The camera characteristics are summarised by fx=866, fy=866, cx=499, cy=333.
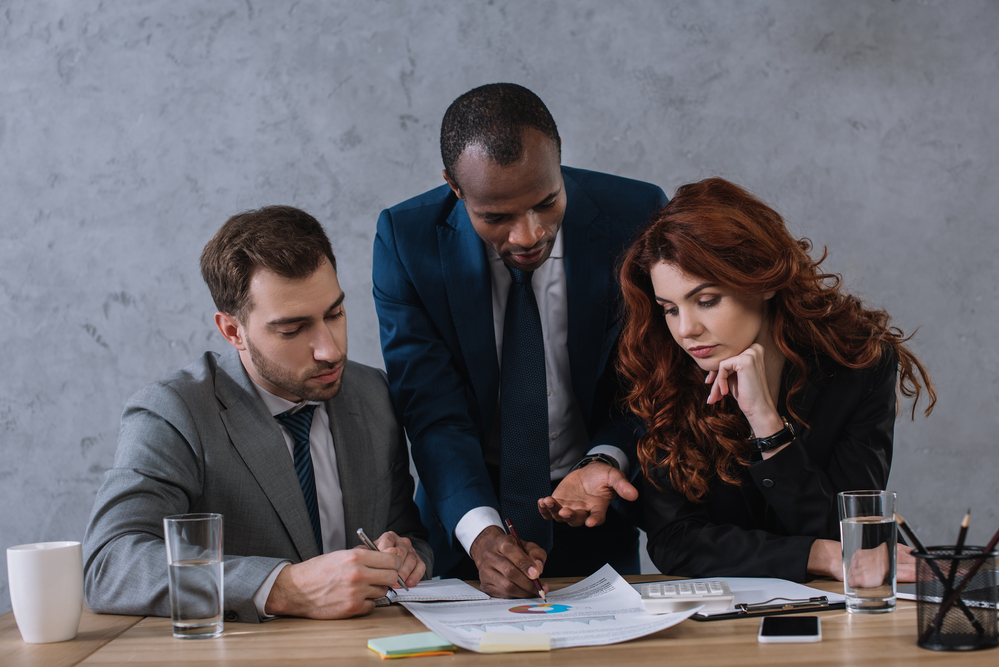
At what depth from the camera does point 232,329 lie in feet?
6.15

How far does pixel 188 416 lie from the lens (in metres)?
1.70

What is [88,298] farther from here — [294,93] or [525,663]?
[525,663]

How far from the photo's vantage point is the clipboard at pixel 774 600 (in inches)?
51.4

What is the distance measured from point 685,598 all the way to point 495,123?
1.01 meters

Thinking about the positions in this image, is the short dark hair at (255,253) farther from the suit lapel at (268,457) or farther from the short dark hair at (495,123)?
the short dark hair at (495,123)

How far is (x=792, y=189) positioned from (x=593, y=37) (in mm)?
923

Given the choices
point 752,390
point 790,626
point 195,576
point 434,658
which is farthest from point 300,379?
point 790,626

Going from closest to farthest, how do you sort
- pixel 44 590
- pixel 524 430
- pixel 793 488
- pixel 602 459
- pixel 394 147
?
pixel 44 590
pixel 793 488
pixel 602 459
pixel 524 430
pixel 394 147

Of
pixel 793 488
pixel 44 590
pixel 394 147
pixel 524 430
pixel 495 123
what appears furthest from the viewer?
pixel 394 147

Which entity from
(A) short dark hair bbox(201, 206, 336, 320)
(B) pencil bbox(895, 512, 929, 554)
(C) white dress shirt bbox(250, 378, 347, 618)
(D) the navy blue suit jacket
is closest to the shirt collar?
(C) white dress shirt bbox(250, 378, 347, 618)

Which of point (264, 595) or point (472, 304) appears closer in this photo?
point (264, 595)

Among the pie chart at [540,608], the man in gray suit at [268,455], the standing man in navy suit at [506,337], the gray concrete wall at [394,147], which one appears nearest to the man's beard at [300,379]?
the man in gray suit at [268,455]

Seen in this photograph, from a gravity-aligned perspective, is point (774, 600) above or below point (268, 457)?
below

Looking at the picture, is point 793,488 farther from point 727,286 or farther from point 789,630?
point 789,630
